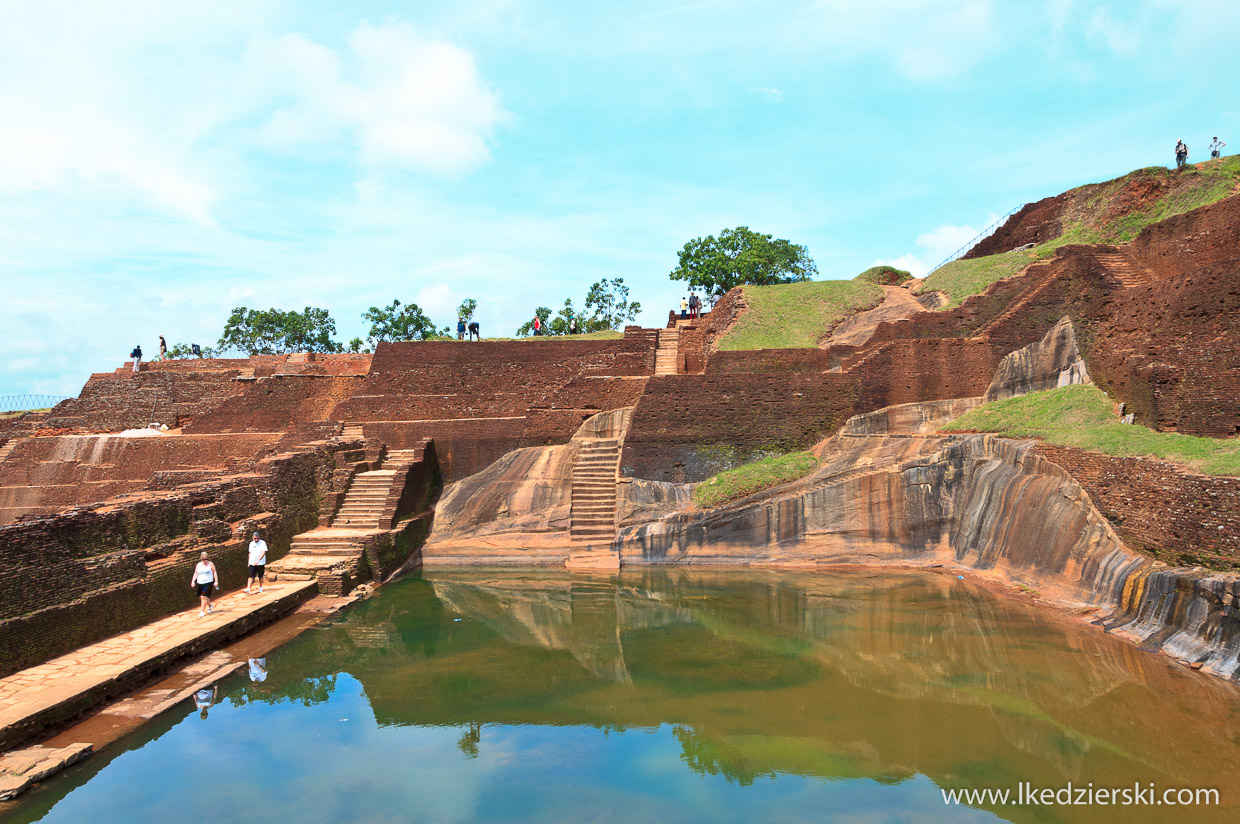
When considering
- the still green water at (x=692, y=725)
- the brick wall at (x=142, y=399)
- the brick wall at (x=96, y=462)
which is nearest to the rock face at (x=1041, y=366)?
the still green water at (x=692, y=725)

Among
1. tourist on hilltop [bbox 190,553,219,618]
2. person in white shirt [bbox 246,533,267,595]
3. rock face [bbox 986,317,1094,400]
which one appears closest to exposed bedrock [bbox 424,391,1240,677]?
rock face [bbox 986,317,1094,400]

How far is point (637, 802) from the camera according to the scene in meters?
5.98

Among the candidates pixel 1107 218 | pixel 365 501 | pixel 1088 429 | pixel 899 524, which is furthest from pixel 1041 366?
pixel 365 501

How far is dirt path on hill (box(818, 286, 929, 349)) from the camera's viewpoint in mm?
19922

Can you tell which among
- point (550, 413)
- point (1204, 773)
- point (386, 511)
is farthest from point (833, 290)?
point (1204, 773)

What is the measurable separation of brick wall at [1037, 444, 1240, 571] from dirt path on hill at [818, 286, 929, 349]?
914 cm

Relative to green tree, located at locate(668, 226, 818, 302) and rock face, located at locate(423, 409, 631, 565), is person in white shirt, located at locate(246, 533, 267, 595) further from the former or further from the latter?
green tree, located at locate(668, 226, 818, 302)

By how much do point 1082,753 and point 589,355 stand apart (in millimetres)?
16208

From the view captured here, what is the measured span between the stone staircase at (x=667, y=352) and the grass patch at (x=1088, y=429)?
8.24 metres

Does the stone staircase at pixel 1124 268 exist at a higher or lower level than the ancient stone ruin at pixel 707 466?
higher

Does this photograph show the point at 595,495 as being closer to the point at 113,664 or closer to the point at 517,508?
the point at 517,508

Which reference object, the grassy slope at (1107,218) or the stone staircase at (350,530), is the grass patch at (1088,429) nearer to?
the grassy slope at (1107,218)

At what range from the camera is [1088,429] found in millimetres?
12156

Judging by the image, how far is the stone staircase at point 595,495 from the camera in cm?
1530
